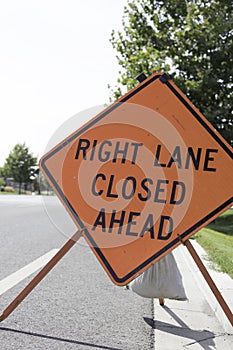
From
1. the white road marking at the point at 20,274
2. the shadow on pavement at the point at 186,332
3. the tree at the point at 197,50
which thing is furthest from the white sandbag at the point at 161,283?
the tree at the point at 197,50

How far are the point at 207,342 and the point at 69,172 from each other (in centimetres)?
195

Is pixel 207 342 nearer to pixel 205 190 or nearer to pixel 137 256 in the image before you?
pixel 137 256

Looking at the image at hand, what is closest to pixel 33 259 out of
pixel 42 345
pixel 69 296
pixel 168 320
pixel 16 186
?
pixel 69 296

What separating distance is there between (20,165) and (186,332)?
332 ft

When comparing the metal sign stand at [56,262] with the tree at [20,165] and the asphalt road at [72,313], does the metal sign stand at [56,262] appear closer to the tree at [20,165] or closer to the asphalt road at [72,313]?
the asphalt road at [72,313]

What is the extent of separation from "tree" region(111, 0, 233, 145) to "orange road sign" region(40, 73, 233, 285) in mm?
18052

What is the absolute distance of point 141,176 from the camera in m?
4.87

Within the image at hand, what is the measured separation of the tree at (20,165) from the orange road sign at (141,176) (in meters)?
99.6

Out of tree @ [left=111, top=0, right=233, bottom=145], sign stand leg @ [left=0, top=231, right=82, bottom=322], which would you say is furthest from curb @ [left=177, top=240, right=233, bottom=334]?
tree @ [left=111, top=0, right=233, bottom=145]

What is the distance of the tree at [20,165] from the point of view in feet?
340

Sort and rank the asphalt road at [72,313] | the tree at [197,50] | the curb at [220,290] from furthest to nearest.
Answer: the tree at [197,50]
the curb at [220,290]
the asphalt road at [72,313]

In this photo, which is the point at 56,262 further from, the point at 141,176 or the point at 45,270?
the point at 141,176

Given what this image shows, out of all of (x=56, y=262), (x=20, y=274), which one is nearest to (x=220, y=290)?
(x=56, y=262)

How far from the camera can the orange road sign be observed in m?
4.76
